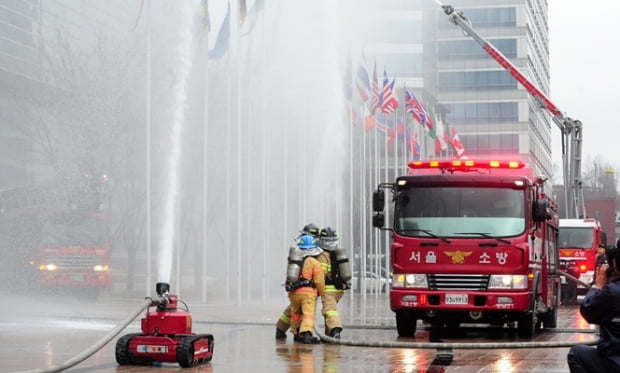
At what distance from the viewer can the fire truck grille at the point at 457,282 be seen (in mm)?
16344

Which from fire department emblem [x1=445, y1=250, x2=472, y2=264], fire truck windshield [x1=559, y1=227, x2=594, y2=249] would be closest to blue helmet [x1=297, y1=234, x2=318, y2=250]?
fire department emblem [x1=445, y1=250, x2=472, y2=264]

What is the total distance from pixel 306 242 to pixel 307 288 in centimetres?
67

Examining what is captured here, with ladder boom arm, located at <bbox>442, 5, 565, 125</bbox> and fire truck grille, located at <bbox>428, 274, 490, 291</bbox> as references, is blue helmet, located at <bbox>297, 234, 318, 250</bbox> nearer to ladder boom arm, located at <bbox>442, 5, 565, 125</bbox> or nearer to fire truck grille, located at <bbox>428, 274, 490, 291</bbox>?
fire truck grille, located at <bbox>428, 274, 490, 291</bbox>

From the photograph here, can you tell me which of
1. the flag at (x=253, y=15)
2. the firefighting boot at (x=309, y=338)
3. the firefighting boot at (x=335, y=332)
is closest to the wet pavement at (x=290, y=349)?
the firefighting boot at (x=309, y=338)

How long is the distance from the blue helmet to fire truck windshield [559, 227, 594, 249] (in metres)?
18.8

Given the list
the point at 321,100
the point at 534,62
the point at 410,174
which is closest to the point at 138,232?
the point at 321,100

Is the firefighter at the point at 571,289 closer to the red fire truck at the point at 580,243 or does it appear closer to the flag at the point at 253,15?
the red fire truck at the point at 580,243

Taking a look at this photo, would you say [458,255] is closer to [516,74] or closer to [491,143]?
[516,74]

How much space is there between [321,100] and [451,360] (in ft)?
78.6

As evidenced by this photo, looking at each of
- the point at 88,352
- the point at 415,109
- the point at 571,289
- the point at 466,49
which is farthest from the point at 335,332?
the point at 466,49

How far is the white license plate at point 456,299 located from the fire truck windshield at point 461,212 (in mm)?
946

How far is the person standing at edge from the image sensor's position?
22.9 feet

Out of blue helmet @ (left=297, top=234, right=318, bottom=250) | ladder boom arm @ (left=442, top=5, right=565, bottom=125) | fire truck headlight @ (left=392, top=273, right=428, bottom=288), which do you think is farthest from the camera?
ladder boom arm @ (left=442, top=5, right=565, bottom=125)

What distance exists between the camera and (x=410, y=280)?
16.6 metres
